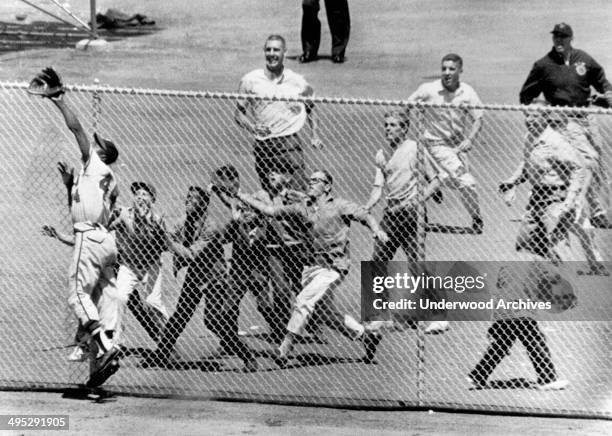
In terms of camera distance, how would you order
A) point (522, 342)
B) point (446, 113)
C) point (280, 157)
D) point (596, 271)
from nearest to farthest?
point (522, 342)
point (280, 157)
point (596, 271)
point (446, 113)

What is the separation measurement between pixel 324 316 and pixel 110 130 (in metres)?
7.83

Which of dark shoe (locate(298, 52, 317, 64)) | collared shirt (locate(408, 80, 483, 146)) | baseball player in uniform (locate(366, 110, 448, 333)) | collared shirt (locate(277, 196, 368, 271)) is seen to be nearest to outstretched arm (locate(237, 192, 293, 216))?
collared shirt (locate(277, 196, 368, 271))

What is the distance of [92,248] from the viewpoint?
1111 centimetres

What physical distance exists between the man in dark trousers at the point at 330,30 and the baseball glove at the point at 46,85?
36.4 feet

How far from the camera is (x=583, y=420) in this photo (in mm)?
10930

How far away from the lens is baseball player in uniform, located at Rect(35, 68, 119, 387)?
36.4 feet

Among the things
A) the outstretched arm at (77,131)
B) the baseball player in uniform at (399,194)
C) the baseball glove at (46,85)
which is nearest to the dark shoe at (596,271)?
the baseball player in uniform at (399,194)

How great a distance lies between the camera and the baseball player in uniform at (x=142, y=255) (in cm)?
1198

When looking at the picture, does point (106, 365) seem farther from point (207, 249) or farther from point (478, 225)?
point (478, 225)

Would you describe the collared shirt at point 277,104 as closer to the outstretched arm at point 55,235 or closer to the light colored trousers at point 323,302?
the light colored trousers at point 323,302

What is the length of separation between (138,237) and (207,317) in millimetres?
926

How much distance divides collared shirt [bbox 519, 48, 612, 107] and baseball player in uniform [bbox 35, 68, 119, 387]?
17.2ft

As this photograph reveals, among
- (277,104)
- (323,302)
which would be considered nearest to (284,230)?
(323,302)

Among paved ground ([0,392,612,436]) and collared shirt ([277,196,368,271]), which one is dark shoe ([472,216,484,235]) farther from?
paved ground ([0,392,612,436])
